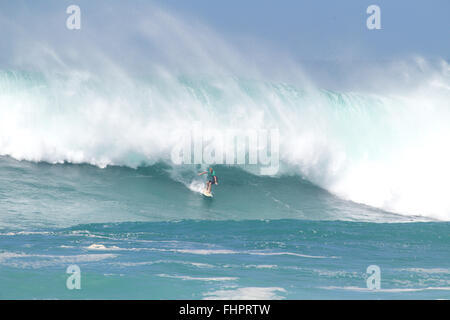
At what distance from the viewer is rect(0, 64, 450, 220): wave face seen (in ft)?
67.5

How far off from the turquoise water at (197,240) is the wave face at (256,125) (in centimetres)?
99

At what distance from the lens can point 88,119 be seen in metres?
21.7

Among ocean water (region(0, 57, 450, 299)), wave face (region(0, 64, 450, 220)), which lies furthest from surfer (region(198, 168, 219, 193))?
wave face (region(0, 64, 450, 220))

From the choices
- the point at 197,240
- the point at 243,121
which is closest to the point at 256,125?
the point at 243,121

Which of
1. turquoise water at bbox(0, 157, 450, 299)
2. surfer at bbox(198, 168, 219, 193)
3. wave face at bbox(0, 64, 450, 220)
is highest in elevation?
wave face at bbox(0, 64, 450, 220)

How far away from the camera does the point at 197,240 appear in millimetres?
13289

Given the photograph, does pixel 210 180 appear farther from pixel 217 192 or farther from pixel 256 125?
pixel 256 125

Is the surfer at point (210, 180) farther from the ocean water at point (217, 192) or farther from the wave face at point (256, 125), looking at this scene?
the wave face at point (256, 125)

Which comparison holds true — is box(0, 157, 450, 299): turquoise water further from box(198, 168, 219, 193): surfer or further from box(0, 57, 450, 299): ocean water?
box(198, 168, 219, 193): surfer

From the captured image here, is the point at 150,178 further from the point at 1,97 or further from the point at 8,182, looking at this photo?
the point at 1,97

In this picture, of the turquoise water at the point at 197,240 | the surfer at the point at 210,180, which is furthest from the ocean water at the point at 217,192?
the surfer at the point at 210,180

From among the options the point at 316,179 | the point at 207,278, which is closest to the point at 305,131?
the point at 316,179

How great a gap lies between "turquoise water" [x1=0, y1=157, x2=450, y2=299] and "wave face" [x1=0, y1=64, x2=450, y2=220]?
992 mm
